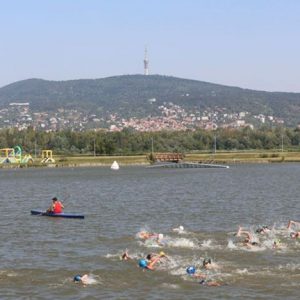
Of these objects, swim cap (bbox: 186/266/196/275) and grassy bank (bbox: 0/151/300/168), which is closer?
swim cap (bbox: 186/266/196/275)

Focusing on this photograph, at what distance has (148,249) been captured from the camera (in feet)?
129

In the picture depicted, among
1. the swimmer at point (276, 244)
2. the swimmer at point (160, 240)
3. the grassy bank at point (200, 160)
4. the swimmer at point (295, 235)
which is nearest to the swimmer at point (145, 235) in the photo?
the swimmer at point (160, 240)

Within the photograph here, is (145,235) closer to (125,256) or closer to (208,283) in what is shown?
(125,256)

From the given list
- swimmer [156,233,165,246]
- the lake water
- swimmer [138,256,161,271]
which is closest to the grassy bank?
the lake water

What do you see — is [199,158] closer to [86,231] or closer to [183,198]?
[183,198]

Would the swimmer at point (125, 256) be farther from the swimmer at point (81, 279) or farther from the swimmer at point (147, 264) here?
the swimmer at point (81, 279)

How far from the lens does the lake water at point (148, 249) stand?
2997 centimetres

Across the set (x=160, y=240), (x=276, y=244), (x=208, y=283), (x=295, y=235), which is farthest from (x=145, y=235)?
(x=208, y=283)

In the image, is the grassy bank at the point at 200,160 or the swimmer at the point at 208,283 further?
the grassy bank at the point at 200,160

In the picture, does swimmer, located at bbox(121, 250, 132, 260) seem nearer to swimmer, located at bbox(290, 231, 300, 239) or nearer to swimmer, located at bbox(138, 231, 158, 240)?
swimmer, located at bbox(138, 231, 158, 240)

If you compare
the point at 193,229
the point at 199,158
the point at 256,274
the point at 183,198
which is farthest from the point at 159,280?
the point at 199,158

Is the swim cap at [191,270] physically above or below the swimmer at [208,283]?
above

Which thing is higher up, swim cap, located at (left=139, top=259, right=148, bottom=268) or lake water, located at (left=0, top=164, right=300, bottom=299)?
swim cap, located at (left=139, top=259, right=148, bottom=268)

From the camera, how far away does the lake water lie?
29969 millimetres
